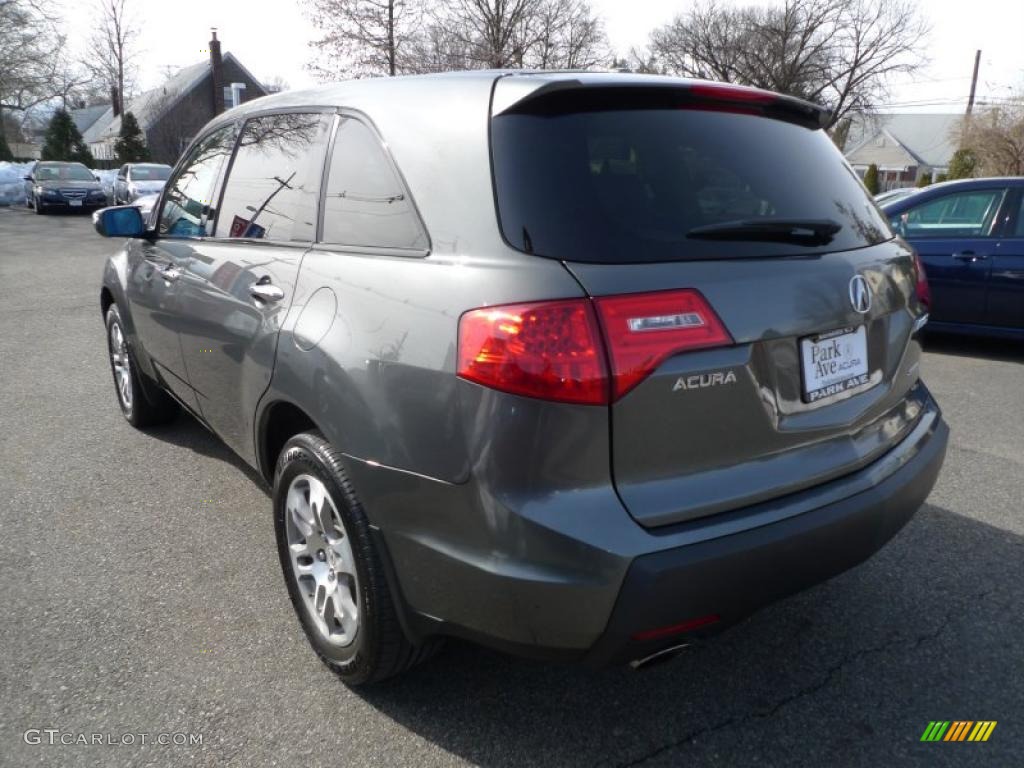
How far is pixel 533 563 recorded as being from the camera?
182 centimetres

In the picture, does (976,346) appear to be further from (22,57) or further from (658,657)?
(22,57)

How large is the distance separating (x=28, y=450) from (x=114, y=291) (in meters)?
1.01

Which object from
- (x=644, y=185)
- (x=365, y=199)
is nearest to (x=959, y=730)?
(x=644, y=185)

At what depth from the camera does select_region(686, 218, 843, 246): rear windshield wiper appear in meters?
2.04

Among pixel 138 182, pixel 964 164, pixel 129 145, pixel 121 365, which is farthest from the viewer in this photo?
pixel 129 145

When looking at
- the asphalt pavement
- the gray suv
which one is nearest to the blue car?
the asphalt pavement

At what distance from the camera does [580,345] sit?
5.86 feet

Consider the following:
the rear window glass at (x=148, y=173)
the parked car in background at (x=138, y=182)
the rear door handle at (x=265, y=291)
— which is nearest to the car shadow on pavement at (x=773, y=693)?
the rear door handle at (x=265, y=291)

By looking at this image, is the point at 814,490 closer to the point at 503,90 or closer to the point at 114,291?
the point at 503,90

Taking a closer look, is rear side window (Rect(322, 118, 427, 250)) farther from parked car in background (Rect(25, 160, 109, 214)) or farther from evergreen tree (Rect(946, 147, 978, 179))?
evergreen tree (Rect(946, 147, 978, 179))

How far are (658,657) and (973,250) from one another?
20.5 ft

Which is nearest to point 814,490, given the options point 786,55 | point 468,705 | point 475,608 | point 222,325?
point 475,608

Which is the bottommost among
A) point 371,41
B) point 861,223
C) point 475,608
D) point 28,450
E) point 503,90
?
point 28,450

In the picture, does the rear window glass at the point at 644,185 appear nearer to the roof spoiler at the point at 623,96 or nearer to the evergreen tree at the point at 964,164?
the roof spoiler at the point at 623,96
